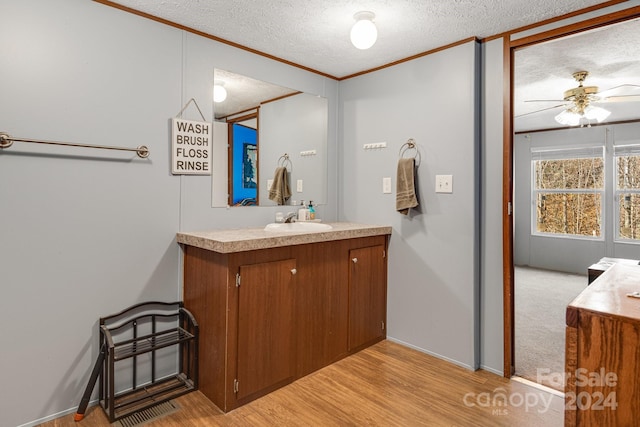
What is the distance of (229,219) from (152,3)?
4.26ft

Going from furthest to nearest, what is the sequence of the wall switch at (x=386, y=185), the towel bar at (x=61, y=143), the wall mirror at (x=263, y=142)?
the wall switch at (x=386, y=185)
the wall mirror at (x=263, y=142)
the towel bar at (x=61, y=143)

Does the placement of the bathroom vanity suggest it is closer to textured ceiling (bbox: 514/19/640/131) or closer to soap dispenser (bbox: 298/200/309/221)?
soap dispenser (bbox: 298/200/309/221)

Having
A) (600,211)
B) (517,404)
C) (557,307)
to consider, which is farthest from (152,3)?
(600,211)

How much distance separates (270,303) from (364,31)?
5.24 feet

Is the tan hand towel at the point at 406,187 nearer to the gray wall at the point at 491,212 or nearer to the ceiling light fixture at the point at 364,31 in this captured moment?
the gray wall at the point at 491,212

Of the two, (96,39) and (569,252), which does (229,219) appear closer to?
(96,39)

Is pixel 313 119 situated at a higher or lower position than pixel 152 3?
lower

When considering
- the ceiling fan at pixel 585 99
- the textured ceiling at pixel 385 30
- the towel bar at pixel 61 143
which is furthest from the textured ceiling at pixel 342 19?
the ceiling fan at pixel 585 99

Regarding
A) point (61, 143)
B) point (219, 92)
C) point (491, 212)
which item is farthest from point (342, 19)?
point (61, 143)

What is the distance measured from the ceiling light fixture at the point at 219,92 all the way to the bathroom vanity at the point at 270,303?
2.87ft

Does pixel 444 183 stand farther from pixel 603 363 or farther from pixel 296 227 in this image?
pixel 603 363

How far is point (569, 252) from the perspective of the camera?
17.4 ft

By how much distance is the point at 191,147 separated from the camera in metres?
2.20

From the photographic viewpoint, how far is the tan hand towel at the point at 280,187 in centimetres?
267
